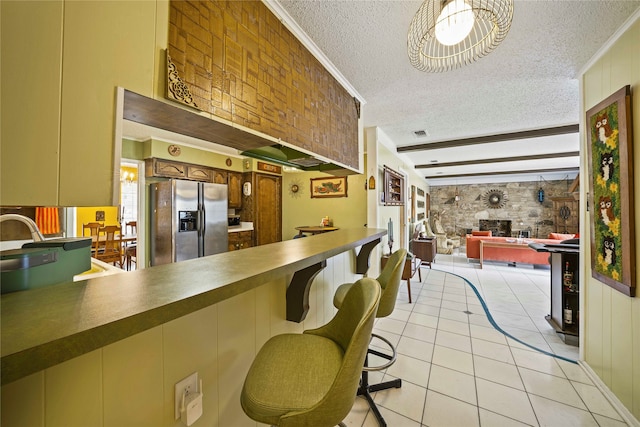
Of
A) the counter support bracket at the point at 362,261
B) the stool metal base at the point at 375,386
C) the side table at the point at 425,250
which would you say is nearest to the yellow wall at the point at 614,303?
the stool metal base at the point at 375,386

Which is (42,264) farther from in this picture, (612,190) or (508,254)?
(508,254)

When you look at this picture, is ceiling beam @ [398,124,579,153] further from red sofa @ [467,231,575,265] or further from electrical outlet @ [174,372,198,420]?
electrical outlet @ [174,372,198,420]

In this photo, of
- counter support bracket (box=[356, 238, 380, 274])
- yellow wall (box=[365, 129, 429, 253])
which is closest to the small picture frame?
yellow wall (box=[365, 129, 429, 253])

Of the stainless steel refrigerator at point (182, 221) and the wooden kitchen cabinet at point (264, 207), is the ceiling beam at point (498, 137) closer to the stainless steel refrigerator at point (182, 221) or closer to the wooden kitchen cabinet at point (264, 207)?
the wooden kitchen cabinet at point (264, 207)

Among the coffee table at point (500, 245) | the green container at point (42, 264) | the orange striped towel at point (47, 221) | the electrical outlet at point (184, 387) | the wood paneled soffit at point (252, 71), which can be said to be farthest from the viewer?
the coffee table at point (500, 245)

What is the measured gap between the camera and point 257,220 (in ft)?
15.0

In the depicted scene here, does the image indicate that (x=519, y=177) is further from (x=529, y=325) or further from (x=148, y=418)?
(x=148, y=418)

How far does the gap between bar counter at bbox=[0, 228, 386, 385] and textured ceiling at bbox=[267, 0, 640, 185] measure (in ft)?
5.08

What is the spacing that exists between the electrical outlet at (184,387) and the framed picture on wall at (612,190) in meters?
2.40

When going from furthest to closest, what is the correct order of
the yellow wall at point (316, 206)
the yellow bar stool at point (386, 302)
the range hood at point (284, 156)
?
the yellow wall at point (316, 206)
the range hood at point (284, 156)
the yellow bar stool at point (386, 302)

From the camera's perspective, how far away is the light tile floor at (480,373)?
1.49 meters

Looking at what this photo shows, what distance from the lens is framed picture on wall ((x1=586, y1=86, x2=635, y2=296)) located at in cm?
148

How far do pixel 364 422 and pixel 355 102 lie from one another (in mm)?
2673

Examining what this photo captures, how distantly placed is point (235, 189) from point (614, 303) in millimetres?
4871
